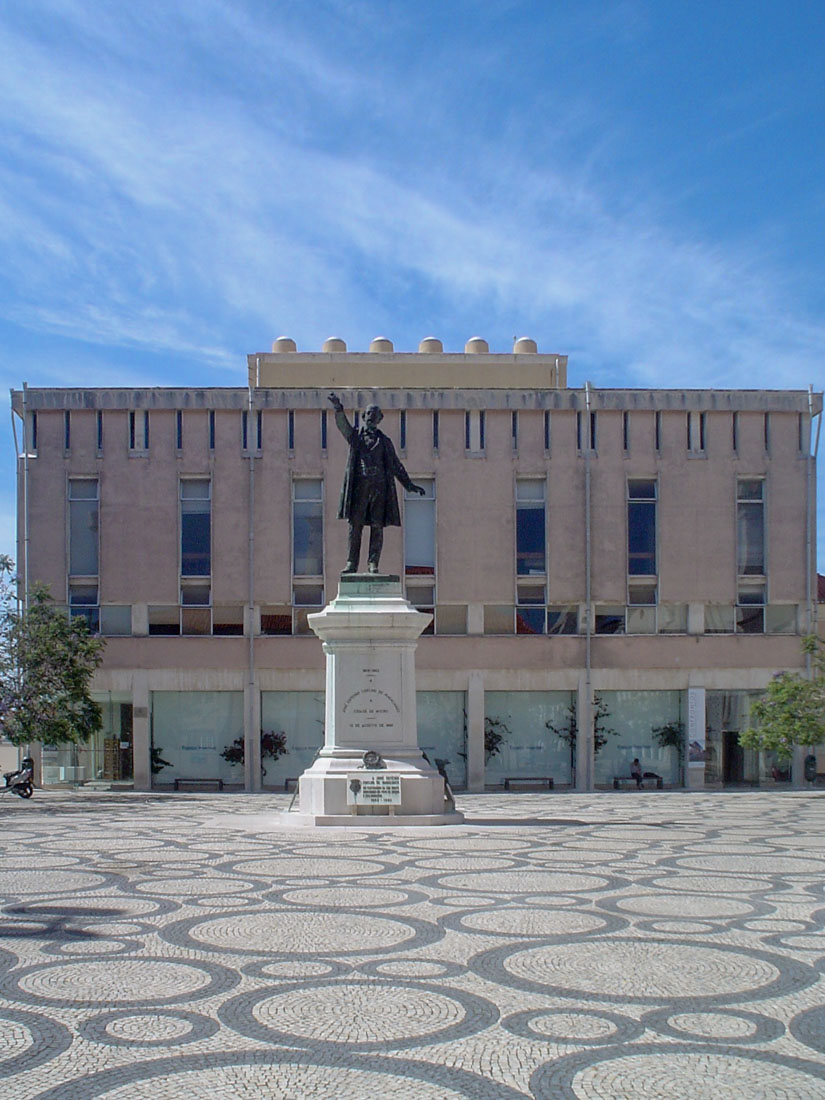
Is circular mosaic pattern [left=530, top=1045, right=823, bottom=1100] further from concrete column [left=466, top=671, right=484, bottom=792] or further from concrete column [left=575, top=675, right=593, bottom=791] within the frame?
concrete column [left=575, top=675, right=593, bottom=791]

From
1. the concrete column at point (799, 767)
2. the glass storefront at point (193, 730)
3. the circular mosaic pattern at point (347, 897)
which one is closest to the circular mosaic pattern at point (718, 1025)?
the circular mosaic pattern at point (347, 897)

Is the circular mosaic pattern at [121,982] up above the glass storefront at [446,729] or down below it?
above

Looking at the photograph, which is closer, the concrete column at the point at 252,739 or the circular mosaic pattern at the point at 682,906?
the circular mosaic pattern at the point at 682,906

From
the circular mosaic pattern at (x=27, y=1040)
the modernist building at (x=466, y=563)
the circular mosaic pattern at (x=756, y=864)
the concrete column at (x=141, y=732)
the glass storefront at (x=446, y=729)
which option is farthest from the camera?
the glass storefront at (x=446, y=729)

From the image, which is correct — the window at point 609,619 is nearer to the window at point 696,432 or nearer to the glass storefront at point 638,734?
the glass storefront at point 638,734

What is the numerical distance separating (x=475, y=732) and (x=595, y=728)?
12.7 feet

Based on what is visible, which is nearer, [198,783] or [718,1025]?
[718,1025]

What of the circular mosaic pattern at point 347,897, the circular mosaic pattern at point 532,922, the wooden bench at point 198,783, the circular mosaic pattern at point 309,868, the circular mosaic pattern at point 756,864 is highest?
the circular mosaic pattern at point 532,922

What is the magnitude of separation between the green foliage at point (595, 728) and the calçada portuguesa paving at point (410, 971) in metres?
22.4

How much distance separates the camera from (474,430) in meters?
39.7

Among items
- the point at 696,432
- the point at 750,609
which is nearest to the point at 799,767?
the point at 750,609

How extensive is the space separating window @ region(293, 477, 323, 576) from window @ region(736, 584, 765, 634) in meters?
13.3

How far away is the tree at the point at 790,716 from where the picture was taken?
3272 cm

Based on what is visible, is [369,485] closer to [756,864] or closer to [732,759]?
[756,864]
